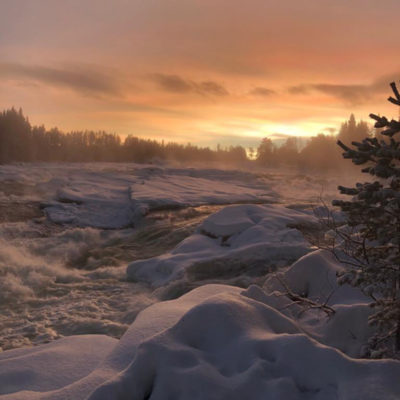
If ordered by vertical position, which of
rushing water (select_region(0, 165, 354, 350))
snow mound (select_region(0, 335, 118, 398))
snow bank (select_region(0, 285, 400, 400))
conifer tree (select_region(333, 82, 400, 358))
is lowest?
rushing water (select_region(0, 165, 354, 350))

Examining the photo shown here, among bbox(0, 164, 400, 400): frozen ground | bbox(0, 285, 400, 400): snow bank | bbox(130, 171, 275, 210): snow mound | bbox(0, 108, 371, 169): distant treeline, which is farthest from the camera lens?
bbox(0, 108, 371, 169): distant treeline

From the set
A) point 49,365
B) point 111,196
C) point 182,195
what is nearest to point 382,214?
point 49,365

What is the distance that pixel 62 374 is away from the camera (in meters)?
4.12

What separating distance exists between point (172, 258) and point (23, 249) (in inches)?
246

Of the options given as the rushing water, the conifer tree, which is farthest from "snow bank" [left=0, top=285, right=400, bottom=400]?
the rushing water

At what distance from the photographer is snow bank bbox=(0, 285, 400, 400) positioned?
292 cm

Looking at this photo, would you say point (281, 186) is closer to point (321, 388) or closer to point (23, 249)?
point (23, 249)

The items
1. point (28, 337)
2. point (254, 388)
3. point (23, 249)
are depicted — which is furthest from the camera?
point (23, 249)

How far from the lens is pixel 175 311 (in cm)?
464

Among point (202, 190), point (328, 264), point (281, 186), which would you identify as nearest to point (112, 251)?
point (328, 264)

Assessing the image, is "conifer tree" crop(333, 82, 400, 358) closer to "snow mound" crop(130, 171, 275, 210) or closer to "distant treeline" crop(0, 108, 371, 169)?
"snow mound" crop(130, 171, 275, 210)

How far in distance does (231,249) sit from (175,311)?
19.1 ft

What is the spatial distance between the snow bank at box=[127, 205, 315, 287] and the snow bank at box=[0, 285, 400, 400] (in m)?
5.40

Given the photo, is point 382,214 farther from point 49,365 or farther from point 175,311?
point 49,365
